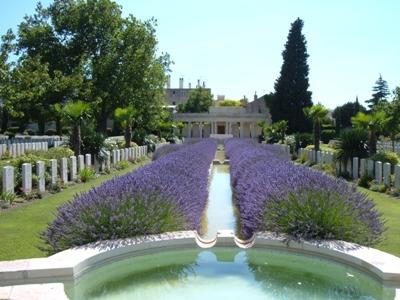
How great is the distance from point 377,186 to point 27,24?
3718cm

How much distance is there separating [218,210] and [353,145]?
36.7ft

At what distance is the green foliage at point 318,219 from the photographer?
24.6 feet

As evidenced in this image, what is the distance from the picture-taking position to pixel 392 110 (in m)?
32.8

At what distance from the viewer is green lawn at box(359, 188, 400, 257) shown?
875 cm

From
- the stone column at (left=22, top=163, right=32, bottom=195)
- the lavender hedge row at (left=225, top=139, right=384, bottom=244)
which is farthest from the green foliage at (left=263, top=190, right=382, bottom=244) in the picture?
the stone column at (left=22, top=163, right=32, bottom=195)

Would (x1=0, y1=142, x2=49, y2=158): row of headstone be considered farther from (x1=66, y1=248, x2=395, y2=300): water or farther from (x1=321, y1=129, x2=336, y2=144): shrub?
(x1=321, y1=129, x2=336, y2=144): shrub

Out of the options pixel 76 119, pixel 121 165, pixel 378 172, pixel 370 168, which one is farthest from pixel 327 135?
pixel 378 172

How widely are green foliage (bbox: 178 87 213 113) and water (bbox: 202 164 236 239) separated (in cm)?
7570

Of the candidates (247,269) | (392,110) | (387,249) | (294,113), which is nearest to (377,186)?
(387,249)

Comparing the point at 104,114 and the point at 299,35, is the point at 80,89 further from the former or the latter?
the point at 299,35

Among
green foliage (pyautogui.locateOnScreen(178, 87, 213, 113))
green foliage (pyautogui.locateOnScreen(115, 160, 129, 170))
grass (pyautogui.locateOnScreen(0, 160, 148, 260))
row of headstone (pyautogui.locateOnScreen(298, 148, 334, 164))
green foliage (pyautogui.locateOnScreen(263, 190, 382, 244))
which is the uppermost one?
green foliage (pyautogui.locateOnScreen(178, 87, 213, 113))

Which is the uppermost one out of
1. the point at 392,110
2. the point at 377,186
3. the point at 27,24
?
the point at 27,24

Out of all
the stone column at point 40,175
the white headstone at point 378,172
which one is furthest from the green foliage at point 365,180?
the stone column at point 40,175

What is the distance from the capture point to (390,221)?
11.7 metres
